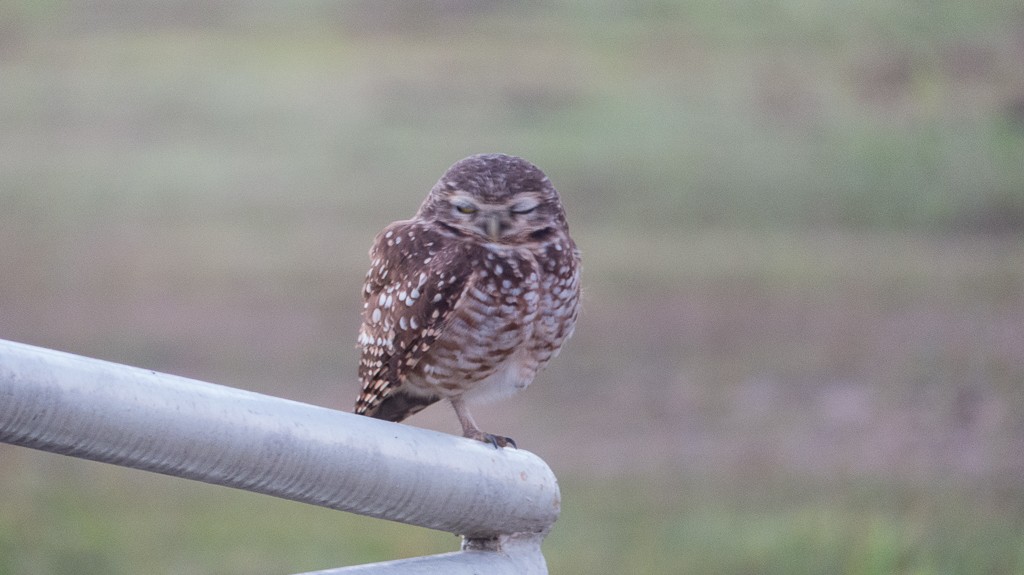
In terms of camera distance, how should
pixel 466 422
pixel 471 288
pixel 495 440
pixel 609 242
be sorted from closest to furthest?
1. pixel 495 440
2. pixel 471 288
3. pixel 466 422
4. pixel 609 242

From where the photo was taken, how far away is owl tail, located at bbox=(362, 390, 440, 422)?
7.64 ft

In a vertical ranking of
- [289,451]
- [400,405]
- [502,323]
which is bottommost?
[400,405]

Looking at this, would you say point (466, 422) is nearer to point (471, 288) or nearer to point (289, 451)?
point (471, 288)

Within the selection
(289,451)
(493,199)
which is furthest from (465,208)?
(289,451)

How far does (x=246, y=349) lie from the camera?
4.19 m

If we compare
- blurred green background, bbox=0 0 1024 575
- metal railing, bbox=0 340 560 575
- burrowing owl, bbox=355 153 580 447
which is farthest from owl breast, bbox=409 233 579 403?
blurred green background, bbox=0 0 1024 575

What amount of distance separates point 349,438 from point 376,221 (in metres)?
3.38

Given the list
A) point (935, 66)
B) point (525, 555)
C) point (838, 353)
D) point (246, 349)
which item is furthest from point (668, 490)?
point (525, 555)

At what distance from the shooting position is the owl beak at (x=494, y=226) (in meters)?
2.13

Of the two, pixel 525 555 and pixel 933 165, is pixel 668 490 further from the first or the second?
pixel 525 555

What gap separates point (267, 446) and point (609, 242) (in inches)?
137

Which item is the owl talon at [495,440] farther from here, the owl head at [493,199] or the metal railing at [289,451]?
the metal railing at [289,451]

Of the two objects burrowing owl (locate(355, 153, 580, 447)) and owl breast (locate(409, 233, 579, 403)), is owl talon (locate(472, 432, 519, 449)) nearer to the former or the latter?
burrowing owl (locate(355, 153, 580, 447))

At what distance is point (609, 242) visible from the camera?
443 cm
